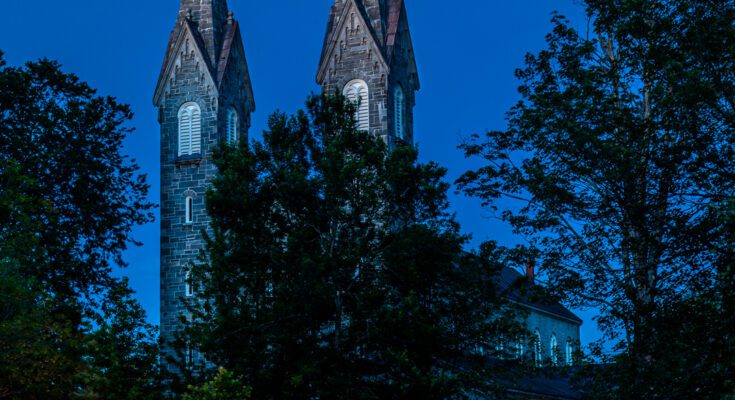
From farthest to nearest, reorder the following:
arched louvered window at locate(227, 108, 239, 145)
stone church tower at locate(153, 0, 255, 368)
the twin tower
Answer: arched louvered window at locate(227, 108, 239, 145) < stone church tower at locate(153, 0, 255, 368) < the twin tower

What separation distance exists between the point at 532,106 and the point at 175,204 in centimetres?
2430

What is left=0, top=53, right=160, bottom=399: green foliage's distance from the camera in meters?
28.3

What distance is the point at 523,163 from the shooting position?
28.2 m

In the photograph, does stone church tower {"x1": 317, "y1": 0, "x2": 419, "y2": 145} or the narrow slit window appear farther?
the narrow slit window

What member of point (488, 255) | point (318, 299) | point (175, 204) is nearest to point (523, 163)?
point (488, 255)

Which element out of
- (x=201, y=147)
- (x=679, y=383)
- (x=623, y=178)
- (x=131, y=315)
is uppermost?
(x=201, y=147)

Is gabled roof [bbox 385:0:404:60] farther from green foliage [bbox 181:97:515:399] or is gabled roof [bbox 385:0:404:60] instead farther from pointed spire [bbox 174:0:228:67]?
green foliage [bbox 181:97:515:399]

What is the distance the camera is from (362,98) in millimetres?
44969

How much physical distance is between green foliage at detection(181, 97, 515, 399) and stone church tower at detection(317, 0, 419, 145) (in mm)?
13274

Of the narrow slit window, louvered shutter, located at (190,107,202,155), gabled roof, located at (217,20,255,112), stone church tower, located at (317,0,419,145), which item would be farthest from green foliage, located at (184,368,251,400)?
gabled roof, located at (217,20,255,112)

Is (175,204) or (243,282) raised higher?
(175,204)

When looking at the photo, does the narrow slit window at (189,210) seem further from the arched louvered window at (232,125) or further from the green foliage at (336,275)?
the green foliage at (336,275)

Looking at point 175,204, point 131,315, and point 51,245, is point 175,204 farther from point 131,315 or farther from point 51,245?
point 131,315

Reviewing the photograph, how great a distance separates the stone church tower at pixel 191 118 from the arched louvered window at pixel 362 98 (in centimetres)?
594
